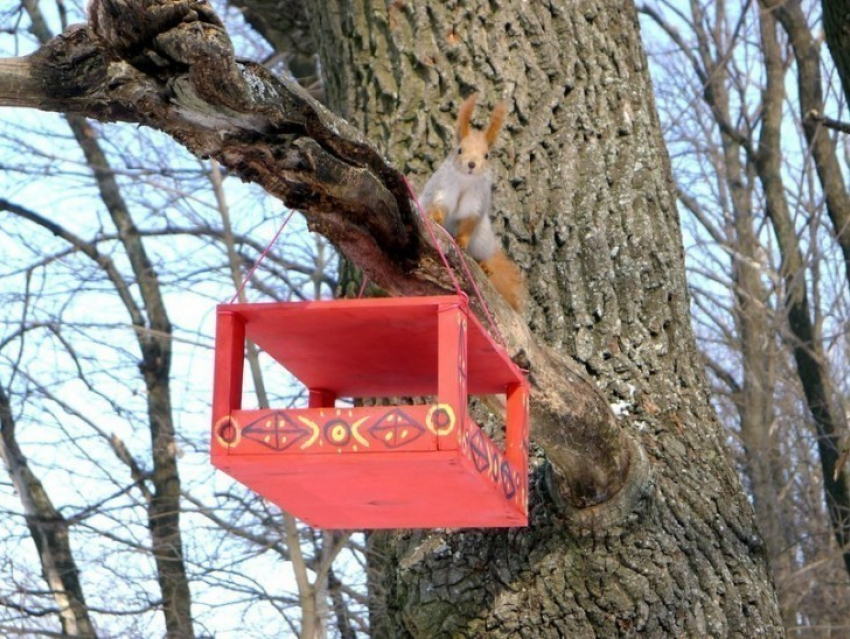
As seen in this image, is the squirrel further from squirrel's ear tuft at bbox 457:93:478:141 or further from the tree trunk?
the tree trunk

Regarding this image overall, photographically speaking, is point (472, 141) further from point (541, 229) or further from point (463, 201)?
point (541, 229)

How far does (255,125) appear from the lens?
2455 mm

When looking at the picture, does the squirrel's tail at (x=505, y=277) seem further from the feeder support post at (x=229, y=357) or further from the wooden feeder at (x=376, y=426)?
the feeder support post at (x=229, y=357)

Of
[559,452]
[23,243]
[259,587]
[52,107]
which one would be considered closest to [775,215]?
[259,587]

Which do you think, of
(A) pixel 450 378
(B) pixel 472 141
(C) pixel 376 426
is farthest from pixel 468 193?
(C) pixel 376 426

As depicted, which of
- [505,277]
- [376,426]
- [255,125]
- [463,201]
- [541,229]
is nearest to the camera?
[376,426]

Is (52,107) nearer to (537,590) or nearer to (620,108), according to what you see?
(537,590)

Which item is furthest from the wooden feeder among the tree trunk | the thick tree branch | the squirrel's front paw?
the squirrel's front paw

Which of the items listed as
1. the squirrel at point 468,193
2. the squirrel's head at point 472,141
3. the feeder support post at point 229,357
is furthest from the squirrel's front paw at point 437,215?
the feeder support post at point 229,357

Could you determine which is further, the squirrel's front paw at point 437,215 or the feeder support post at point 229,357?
the squirrel's front paw at point 437,215

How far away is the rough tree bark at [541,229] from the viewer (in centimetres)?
248

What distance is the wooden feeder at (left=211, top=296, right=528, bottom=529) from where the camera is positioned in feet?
7.44

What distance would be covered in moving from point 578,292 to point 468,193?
1.49 feet

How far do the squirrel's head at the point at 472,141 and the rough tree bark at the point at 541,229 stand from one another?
210 millimetres
